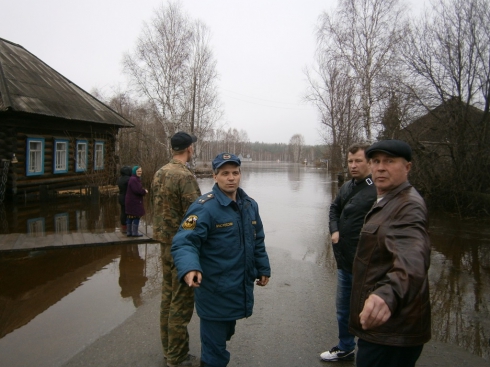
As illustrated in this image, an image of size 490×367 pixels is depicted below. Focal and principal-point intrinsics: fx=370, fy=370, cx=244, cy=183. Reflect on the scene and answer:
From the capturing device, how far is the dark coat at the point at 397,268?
177 cm

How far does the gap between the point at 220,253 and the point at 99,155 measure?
1861 centimetres

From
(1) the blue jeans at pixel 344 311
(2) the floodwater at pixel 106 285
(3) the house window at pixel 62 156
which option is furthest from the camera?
(3) the house window at pixel 62 156

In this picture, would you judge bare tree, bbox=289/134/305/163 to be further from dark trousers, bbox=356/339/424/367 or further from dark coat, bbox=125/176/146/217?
dark trousers, bbox=356/339/424/367

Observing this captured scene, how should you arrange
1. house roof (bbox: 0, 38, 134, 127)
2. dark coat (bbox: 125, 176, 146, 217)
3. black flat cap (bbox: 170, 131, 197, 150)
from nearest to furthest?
black flat cap (bbox: 170, 131, 197, 150), dark coat (bbox: 125, 176, 146, 217), house roof (bbox: 0, 38, 134, 127)

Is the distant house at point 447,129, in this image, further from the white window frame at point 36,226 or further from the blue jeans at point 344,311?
the white window frame at point 36,226

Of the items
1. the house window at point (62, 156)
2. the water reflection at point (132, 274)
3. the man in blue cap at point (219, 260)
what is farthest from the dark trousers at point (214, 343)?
the house window at point (62, 156)

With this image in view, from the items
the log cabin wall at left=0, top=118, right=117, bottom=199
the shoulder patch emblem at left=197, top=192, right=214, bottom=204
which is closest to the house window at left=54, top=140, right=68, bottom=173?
the log cabin wall at left=0, top=118, right=117, bottom=199

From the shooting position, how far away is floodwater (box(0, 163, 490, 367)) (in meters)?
3.80

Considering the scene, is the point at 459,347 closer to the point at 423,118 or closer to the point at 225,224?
the point at 225,224

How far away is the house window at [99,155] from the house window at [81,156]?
3.35 ft

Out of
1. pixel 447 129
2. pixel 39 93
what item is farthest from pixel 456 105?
pixel 39 93

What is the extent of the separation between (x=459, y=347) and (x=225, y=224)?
283cm

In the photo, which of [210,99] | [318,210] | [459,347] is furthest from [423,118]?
[210,99]

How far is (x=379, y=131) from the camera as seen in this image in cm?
1638
